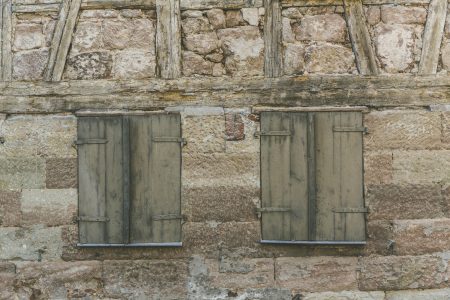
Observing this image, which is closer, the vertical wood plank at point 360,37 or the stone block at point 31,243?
the vertical wood plank at point 360,37

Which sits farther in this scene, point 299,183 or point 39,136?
point 39,136

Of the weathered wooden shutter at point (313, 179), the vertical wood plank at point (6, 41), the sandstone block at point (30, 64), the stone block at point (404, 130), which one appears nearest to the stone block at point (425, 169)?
the stone block at point (404, 130)

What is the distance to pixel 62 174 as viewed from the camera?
4.34m

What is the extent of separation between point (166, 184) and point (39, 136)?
120 centimetres

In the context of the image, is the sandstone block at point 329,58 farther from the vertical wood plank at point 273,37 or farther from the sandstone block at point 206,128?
the sandstone block at point 206,128

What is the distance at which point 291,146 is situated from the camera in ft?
14.0

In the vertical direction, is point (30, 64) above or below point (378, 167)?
above

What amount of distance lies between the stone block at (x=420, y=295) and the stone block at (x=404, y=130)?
1242 mm

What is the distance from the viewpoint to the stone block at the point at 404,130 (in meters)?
4.29

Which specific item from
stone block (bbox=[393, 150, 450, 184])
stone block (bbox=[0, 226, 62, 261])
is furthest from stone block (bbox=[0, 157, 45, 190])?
stone block (bbox=[393, 150, 450, 184])

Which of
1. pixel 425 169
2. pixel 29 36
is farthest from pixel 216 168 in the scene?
pixel 29 36

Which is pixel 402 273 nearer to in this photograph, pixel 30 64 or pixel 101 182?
pixel 101 182

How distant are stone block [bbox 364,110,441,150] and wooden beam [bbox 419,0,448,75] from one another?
0.41 m

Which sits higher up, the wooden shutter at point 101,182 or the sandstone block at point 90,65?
the sandstone block at point 90,65
